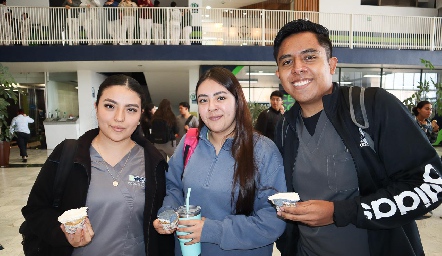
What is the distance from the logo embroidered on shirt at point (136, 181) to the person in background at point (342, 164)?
2.87 ft

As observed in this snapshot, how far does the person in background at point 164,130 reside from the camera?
6414mm

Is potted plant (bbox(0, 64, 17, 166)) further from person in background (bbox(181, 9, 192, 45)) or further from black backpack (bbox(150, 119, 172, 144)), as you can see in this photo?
person in background (bbox(181, 9, 192, 45))

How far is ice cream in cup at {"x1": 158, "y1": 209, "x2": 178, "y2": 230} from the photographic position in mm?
1552

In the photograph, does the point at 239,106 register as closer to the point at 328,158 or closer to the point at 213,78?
the point at 213,78

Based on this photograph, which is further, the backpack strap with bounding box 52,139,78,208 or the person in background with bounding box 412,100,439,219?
the person in background with bounding box 412,100,439,219

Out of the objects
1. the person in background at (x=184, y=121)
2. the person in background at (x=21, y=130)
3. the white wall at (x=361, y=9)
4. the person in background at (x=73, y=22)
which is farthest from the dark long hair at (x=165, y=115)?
the white wall at (x=361, y=9)

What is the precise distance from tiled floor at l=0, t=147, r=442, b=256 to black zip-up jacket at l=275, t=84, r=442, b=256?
249 centimetres

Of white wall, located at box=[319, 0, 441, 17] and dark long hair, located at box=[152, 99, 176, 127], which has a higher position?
white wall, located at box=[319, 0, 441, 17]

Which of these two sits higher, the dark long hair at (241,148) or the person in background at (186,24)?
the person in background at (186,24)

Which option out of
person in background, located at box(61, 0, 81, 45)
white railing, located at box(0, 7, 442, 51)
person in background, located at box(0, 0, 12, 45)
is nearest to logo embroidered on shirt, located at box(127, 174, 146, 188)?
white railing, located at box(0, 7, 442, 51)

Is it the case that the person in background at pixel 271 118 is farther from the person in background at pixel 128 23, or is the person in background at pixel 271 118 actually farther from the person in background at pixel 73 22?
the person in background at pixel 73 22

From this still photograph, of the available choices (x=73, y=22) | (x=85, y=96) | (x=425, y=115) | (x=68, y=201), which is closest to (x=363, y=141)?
(x=68, y=201)

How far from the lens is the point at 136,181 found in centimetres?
191

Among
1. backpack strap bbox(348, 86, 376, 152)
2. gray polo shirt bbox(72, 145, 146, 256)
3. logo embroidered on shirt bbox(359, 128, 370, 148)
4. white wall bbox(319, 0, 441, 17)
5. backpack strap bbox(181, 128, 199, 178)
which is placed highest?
white wall bbox(319, 0, 441, 17)
